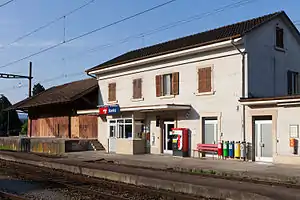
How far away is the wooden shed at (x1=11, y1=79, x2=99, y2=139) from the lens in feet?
110

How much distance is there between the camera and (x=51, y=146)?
3136cm

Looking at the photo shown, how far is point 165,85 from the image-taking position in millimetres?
26562

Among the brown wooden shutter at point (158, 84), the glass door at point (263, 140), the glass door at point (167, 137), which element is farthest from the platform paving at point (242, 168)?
the brown wooden shutter at point (158, 84)

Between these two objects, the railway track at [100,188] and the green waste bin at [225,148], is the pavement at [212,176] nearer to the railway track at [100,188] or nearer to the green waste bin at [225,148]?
the railway track at [100,188]

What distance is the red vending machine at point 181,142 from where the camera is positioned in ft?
79.5

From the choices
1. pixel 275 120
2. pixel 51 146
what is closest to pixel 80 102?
pixel 51 146

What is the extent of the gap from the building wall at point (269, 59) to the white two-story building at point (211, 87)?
52 millimetres

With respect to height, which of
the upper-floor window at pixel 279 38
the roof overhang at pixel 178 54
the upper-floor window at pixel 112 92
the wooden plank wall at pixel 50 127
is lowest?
the wooden plank wall at pixel 50 127

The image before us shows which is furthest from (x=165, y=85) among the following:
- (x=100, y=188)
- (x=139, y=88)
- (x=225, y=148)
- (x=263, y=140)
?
(x=100, y=188)

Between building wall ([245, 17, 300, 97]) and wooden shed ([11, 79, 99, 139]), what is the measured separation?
14763 mm

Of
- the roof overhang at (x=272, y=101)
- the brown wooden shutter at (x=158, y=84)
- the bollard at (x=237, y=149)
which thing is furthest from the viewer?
the brown wooden shutter at (x=158, y=84)

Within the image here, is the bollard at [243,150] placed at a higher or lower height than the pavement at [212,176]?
higher

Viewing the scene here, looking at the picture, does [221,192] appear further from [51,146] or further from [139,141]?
[51,146]

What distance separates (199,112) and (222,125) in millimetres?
1950
